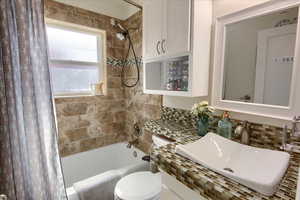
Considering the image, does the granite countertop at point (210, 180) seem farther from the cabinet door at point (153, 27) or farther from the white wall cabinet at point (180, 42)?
the cabinet door at point (153, 27)

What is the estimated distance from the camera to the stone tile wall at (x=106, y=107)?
1.95 metres

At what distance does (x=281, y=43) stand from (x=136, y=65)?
1.61m

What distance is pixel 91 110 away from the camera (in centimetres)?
219

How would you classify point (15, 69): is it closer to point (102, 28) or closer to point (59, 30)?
point (59, 30)

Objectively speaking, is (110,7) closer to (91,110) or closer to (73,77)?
(73,77)

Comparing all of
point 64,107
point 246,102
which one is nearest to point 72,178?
point 64,107

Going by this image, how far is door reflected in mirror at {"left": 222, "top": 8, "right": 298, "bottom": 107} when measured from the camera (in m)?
0.94

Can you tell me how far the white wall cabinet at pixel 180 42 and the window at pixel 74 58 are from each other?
1034 millimetres

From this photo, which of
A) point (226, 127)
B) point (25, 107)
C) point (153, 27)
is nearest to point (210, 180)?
point (226, 127)

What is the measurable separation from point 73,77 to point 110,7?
3.80 ft

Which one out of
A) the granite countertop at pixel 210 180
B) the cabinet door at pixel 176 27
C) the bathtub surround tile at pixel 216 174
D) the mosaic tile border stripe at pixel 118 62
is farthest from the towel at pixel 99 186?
the mosaic tile border stripe at pixel 118 62

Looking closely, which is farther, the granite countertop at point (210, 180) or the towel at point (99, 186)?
the towel at point (99, 186)

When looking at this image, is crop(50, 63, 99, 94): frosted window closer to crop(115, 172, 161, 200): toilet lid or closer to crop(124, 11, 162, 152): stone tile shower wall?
crop(124, 11, 162, 152): stone tile shower wall

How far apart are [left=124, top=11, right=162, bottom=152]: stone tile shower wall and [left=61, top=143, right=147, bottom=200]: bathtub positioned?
10.1 inches
